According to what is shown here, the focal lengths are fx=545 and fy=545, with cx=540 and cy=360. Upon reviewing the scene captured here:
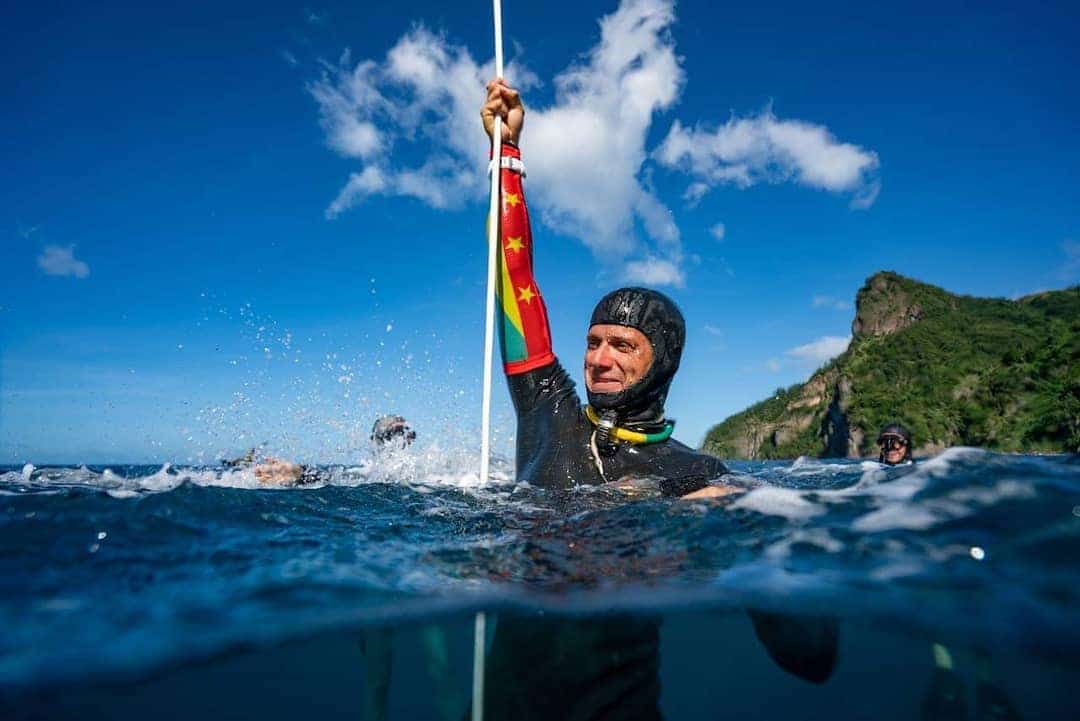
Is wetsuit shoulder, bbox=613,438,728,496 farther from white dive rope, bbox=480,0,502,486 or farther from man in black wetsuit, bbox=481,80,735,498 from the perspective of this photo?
white dive rope, bbox=480,0,502,486

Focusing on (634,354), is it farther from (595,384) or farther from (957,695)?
(957,695)

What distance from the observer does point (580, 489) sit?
13.2ft

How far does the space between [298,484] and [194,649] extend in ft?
16.5

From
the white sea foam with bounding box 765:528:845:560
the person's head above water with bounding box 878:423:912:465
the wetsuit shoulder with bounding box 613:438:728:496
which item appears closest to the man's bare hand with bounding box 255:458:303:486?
the wetsuit shoulder with bounding box 613:438:728:496

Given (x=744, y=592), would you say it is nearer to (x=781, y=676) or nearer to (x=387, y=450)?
Answer: (x=781, y=676)

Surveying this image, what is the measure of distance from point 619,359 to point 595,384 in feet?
0.92

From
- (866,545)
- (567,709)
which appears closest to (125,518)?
(567,709)

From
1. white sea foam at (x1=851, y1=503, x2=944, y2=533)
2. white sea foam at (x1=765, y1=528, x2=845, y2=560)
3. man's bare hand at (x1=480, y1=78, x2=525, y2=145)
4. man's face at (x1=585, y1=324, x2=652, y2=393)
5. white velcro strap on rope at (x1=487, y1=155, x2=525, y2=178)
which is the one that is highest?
man's bare hand at (x1=480, y1=78, x2=525, y2=145)

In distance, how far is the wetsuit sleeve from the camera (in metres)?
4.78

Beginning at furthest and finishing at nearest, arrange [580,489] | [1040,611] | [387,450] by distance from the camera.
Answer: [387,450] < [580,489] < [1040,611]

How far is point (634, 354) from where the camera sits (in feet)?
14.5

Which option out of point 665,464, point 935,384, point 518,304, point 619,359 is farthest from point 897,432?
point 935,384

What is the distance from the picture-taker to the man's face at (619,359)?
4.40 m

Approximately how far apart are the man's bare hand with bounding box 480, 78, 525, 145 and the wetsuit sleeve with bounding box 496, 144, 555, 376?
77 centimetres
